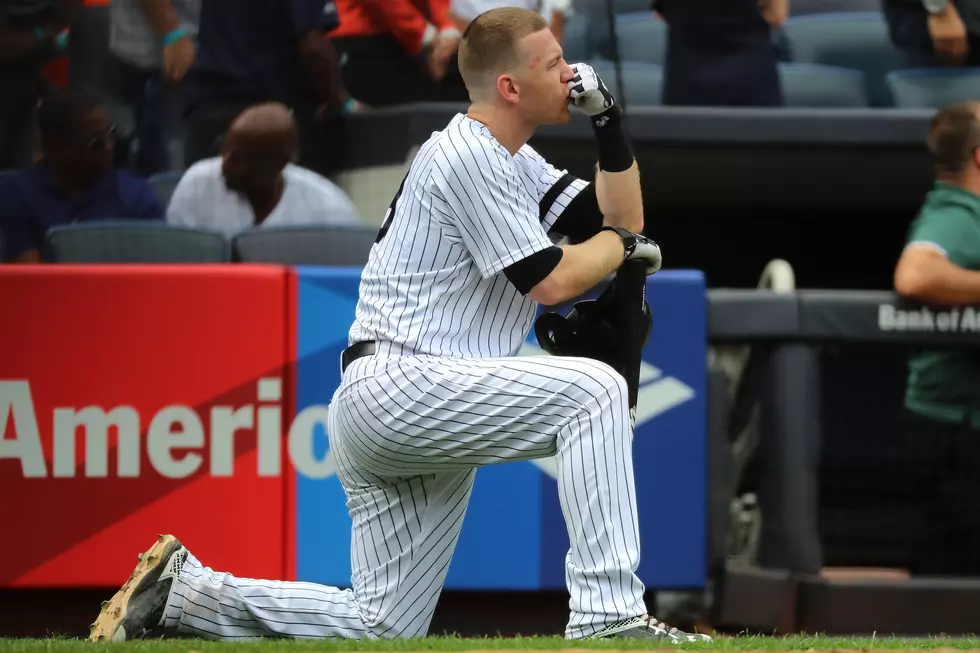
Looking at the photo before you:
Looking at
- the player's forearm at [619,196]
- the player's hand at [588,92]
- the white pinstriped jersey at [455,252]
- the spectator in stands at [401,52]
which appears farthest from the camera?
the spectator in stands at [401,52]

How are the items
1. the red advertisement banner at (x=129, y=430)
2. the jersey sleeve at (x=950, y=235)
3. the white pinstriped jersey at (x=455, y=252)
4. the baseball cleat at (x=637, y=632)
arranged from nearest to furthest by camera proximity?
the baseball cleat at (x=637, y=632) < the white pinstriped jersey at (x=455, y=252) < the red advertisement banner at (x=129, y=430) < the jersey sleeve at (x=950, y=235)

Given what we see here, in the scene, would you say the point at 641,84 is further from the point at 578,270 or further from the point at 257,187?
the point at 578,270

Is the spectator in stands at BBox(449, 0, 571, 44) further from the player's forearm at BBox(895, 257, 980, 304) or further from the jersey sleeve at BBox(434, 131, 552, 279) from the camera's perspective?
the jersey sleeve at BBox(434, 131, 552, 279)

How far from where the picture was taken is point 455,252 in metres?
3.15

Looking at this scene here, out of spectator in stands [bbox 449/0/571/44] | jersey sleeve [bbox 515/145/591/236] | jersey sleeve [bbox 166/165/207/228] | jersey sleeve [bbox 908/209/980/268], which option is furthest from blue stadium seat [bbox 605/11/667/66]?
jersey sleeve [bbox 515/145/591/236]

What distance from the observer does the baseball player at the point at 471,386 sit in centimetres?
301

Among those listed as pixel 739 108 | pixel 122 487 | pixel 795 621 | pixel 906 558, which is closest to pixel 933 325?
pixel 906 558

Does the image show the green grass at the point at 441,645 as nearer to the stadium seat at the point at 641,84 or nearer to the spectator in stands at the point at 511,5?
the spectator in stands at the point at 511,5

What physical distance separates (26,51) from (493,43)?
284cm

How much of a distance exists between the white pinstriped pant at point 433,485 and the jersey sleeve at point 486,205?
24cm

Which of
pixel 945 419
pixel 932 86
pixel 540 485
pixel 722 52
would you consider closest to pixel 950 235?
pixel 945 419

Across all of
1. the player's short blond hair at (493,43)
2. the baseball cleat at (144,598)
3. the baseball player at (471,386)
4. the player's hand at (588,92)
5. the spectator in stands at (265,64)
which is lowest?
the baseball cleat at (144,598)

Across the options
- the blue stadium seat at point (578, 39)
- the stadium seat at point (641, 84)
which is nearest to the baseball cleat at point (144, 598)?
the blue stadium seat at point (578, 39)

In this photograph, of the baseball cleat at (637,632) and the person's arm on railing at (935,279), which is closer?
the baseball cleat at (637,632)
